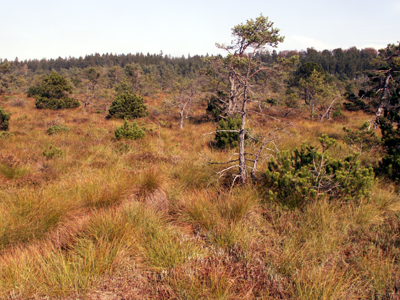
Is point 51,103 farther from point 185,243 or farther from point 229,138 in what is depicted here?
point 185,243

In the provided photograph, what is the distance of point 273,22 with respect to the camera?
1292 centimetres

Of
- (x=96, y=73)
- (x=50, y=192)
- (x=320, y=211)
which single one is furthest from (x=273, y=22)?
(x=96, y=73)

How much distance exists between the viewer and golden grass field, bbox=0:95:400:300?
6.74 feet

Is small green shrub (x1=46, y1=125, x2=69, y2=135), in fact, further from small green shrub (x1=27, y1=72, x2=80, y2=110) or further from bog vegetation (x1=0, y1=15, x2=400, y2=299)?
small green shrub (x1=27, y1=72, x2=80, y2=110)

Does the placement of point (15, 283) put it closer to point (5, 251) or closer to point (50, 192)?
point (5, 251)

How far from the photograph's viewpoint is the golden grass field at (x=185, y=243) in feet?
6.74

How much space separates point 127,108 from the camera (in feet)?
46.8

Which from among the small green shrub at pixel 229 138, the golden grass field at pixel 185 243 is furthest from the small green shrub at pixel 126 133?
the golden grass field at pixel 185 243

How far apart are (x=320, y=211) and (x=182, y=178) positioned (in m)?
2.50

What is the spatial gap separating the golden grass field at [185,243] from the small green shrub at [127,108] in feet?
33.8

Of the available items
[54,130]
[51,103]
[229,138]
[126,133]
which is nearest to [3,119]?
[54,130]

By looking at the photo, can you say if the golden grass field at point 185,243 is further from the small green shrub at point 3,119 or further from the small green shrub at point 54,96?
the small green shrub at point 54,96

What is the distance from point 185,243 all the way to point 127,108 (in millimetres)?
13043

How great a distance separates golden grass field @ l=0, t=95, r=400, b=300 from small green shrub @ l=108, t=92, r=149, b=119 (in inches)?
405
